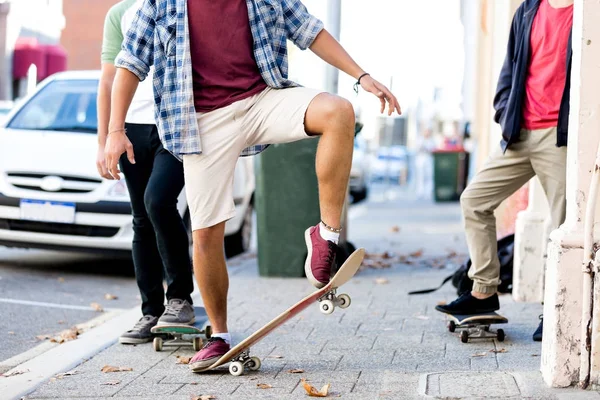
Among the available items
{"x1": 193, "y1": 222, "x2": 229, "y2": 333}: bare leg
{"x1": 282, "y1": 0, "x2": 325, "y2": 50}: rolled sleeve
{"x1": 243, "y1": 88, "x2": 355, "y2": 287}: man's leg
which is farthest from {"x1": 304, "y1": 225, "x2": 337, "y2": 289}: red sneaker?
{"x1": 282, "y1": 0, "x2": 325, "y2": 50}: rolled sleeve

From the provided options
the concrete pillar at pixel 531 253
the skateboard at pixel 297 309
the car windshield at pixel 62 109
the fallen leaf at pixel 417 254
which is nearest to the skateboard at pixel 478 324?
the skateboard at pixel 297 309

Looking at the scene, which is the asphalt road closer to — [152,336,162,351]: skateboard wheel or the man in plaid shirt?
[152,336,162,351]: skateboard wheel

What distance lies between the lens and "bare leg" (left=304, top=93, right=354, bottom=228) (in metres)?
4.21

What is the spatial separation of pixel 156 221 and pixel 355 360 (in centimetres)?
118

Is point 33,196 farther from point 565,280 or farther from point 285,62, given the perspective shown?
point 565,280

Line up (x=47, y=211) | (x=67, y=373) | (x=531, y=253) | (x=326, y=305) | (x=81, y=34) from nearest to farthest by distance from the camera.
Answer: (x=326, y=305)
(x=67, y=373)
(x=531, y=253)
(x=47, y=211)
(x=81, y=34)

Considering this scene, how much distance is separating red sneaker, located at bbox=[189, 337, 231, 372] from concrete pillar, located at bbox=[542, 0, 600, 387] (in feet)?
4.60

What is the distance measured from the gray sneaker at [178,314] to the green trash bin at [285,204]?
357cm

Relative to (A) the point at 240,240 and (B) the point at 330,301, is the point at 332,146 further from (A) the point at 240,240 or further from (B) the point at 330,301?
(A) the point at 240,240

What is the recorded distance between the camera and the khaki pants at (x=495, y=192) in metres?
5.31

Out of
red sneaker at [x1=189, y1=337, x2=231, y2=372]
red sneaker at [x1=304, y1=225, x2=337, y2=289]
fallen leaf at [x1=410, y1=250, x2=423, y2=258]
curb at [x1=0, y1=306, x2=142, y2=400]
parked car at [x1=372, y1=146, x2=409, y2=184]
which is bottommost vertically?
parked car at [x1=372, y1=146, x2=409, y2=184]

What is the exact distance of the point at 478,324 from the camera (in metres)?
5.39

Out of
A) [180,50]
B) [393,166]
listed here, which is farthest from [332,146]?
[393,166]

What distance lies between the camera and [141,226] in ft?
18.0
